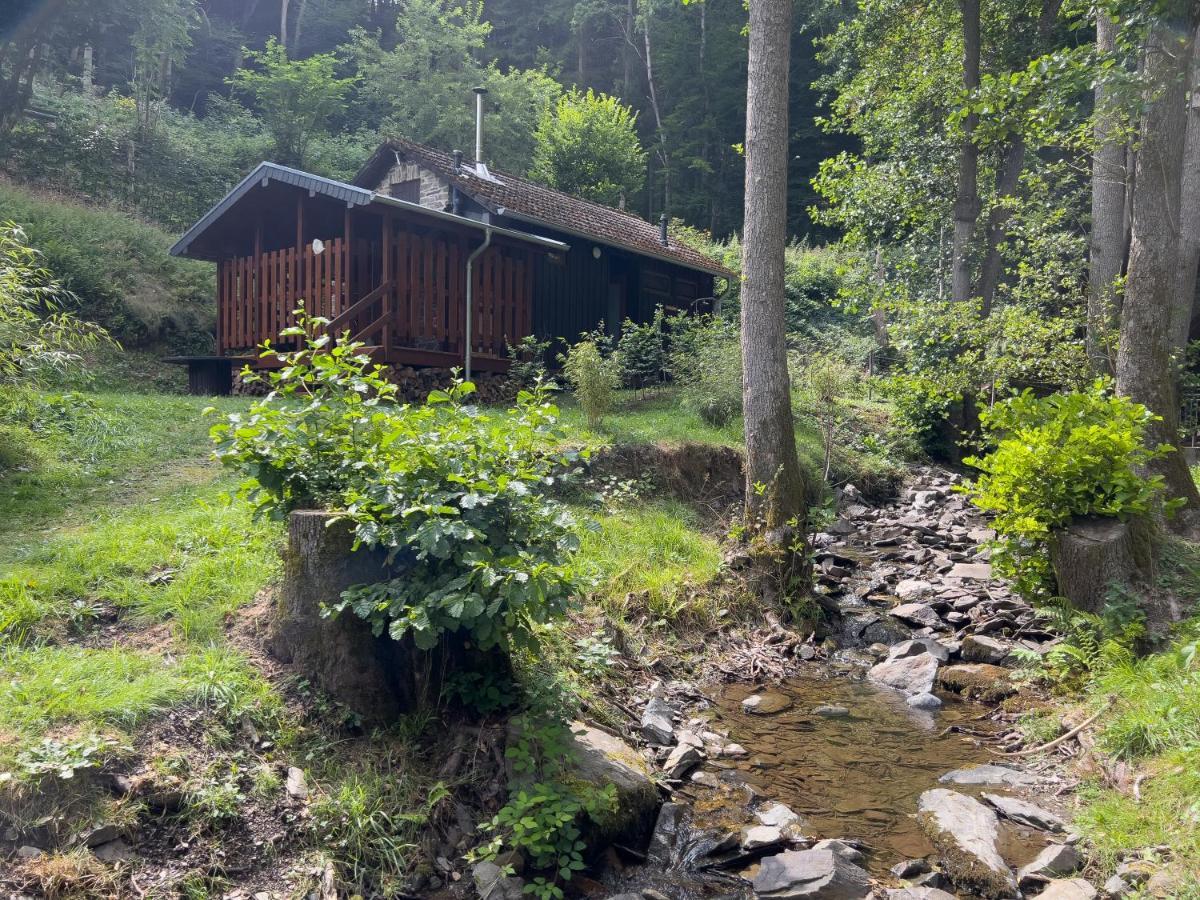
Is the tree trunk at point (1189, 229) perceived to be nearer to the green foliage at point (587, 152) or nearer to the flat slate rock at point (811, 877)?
the flat slate rock at point (811, 877)

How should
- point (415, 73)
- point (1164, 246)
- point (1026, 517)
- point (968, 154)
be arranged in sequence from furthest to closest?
point (415, 73), point (968, 154), point (1164, 246), point (1026, 517)

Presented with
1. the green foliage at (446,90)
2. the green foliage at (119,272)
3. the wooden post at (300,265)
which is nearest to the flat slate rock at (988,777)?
the wooden post at (300,265)

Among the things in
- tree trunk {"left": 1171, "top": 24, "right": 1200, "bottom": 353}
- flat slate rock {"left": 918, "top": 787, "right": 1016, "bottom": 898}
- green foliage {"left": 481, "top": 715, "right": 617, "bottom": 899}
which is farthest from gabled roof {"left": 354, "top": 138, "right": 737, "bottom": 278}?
flat slate rock {"left": 918, "top": 787, "right": 1016, "bottom": 898}

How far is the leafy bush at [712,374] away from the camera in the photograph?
11.5m

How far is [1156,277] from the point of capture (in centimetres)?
693

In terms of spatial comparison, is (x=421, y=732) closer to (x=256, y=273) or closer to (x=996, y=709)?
(x=996, y=709)

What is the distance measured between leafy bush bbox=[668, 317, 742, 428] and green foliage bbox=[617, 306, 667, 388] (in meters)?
0.95

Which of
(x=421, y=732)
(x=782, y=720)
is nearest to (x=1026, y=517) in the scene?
(x=782, y=720)

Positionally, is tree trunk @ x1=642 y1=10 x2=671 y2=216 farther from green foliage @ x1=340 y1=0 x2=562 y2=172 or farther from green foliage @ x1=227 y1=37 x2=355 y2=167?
green foliage @ x1=227 y1=37 x2=355 y2=167

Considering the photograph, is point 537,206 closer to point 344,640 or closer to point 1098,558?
point 1098,558

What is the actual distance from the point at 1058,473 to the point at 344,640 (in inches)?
202

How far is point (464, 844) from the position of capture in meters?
3.58

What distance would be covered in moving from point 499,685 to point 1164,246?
22.6 feet

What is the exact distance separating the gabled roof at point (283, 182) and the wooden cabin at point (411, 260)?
0.03m
